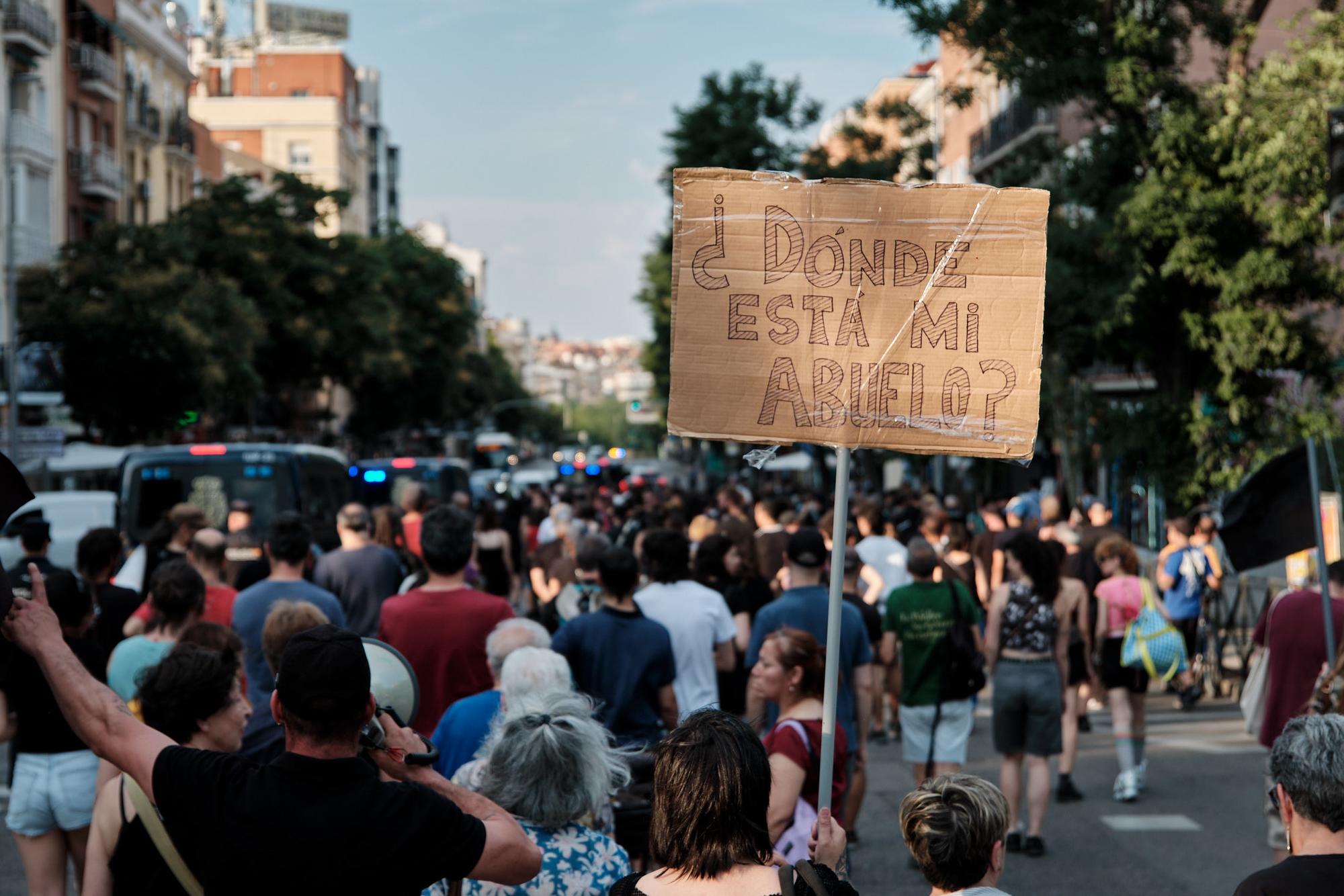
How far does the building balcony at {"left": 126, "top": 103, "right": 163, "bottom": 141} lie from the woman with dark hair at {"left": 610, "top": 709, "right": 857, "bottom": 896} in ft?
174

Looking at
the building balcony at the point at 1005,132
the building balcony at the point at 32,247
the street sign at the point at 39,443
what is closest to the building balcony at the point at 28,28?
the building balcony at the point at 32,247

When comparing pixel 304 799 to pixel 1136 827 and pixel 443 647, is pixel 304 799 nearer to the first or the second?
pixel 443 647

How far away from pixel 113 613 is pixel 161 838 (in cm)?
424

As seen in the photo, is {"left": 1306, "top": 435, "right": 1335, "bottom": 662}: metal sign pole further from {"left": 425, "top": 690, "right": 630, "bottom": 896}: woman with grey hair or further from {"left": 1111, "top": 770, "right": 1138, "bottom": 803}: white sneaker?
{"left": 425, "top": 690, "right": 630, "bottom": 896}: woman with grey hair

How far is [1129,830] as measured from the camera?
9.45 metres

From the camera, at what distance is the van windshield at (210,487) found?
59.0 ft

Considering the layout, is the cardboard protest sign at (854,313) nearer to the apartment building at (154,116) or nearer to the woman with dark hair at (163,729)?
the woman with dark hair at (163,729)

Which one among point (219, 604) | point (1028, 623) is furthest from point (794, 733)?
point (219, 604)

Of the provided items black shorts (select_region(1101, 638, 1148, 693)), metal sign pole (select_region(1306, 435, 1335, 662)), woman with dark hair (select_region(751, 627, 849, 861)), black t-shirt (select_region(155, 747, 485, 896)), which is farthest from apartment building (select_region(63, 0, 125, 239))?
black t-shirt (select_region(155, 747, 485, 896))

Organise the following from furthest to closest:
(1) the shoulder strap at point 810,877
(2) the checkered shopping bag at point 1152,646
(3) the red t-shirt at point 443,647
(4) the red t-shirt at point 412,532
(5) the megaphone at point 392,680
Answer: (4) the red t-shirt at point 412,532, (2) the checkered shopping bag at point 1152,646, (3) the red t-shirt at point 443,647, (5) the megaphone at point 392,680, (1) the shoulder strap at point 810,877

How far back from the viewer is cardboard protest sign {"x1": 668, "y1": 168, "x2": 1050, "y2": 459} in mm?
4250

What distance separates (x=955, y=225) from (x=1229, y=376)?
1848cm

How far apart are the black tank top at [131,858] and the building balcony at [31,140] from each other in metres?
39.2

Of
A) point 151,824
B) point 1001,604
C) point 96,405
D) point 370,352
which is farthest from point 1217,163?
point 370,352
